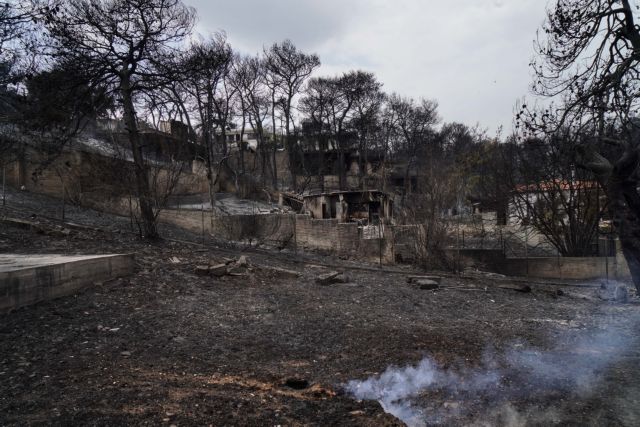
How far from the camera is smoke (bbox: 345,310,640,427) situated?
413 centimetres

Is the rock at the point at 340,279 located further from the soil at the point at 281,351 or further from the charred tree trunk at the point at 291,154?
the charred tree trunk at the point at 291,154

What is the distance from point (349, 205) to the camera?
3016 cm

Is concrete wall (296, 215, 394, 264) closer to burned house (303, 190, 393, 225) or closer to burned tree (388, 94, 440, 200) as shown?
burned house (303, 190, 393, 225)

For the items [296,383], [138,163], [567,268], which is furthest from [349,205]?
[296,383]

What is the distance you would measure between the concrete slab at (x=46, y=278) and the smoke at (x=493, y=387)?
16.0 feet

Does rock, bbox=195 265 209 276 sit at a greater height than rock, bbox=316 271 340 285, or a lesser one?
greater

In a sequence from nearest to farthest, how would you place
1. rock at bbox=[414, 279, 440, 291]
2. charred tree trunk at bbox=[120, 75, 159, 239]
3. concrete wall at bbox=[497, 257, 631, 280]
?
rock at bbox=[414, 279, 440, 291] < charred tree trunk at bbox=[120, 75, 159, 239] < concrete wall at bbox=[497, 257, 631, 280]

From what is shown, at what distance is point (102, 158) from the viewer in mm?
23125

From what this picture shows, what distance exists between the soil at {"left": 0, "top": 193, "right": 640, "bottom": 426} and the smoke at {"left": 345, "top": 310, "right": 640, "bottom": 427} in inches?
0.9

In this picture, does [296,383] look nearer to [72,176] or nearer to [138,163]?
[138,163]

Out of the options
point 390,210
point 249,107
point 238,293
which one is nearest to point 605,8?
point 238,293

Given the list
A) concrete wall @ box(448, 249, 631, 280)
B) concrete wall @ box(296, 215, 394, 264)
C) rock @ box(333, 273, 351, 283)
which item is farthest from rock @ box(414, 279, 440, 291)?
concrete wall @ box(296, 215, 394, 264)

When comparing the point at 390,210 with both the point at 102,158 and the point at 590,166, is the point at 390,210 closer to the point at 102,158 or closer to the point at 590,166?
the point at 102,158

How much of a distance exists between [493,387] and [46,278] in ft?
21.0
